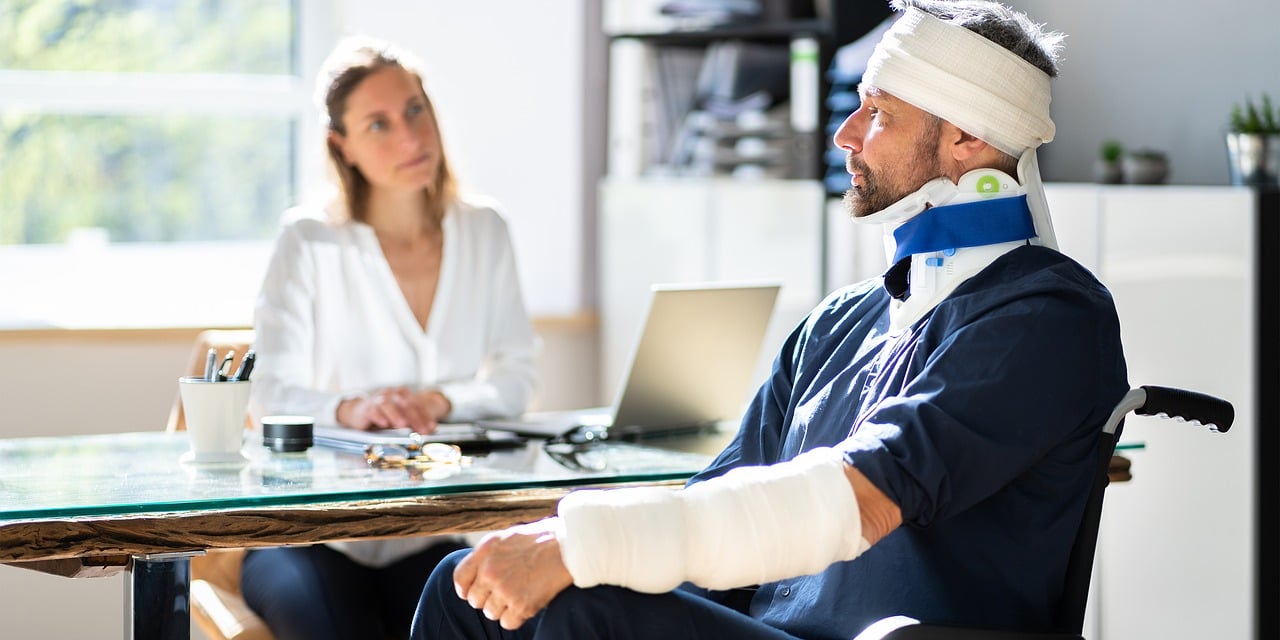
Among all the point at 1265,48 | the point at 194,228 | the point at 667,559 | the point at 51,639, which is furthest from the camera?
the point at 194,228

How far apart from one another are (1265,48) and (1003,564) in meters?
1.74

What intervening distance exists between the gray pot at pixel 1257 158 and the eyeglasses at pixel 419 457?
58.4 inches

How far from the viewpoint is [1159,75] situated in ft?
11.0

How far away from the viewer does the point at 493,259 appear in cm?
299

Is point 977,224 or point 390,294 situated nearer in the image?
point 977,224

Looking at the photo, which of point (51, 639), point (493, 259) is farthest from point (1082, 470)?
point (51, 639)

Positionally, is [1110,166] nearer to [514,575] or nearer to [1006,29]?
[1006,29]

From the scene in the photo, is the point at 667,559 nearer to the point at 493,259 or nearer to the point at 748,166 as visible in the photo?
the point at 493,259

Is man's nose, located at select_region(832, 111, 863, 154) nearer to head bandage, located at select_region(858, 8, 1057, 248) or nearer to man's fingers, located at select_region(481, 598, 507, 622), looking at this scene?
head bandage, located at select_region(858, 8, 1057, 248)

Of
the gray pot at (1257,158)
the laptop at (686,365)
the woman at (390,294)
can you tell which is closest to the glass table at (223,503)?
the laptop at (686,365)

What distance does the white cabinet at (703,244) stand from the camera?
3812mm

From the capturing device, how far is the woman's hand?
242cm

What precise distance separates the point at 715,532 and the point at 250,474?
0.73m

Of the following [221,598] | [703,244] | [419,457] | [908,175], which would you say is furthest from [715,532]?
[703,244]
